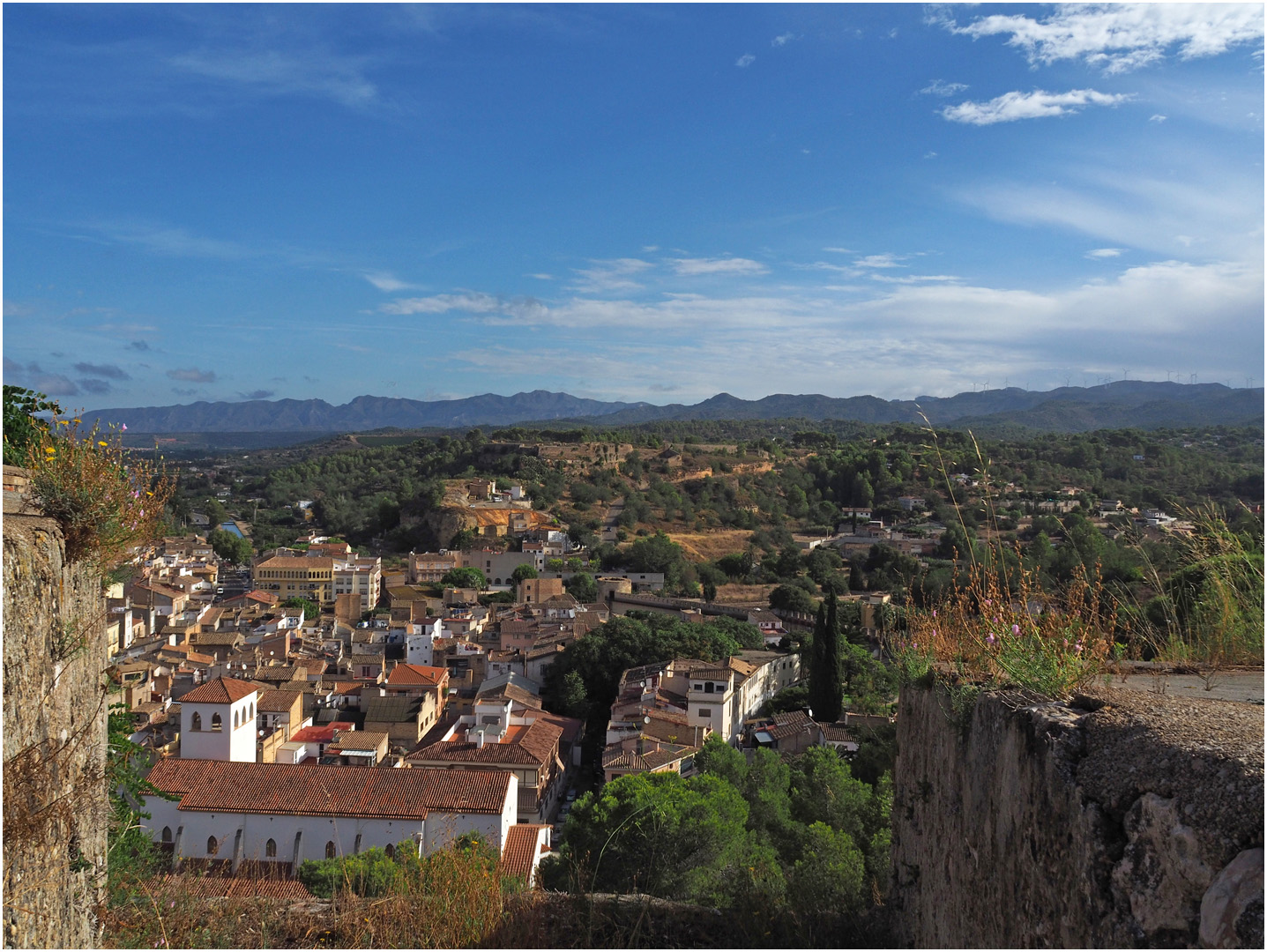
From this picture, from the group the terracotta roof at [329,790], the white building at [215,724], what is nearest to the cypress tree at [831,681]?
the terracotta roof at [329,790]

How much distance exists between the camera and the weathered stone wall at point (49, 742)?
247 cm

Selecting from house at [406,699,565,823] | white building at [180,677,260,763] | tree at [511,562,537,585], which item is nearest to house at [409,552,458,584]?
tree at [511,562,537,585]

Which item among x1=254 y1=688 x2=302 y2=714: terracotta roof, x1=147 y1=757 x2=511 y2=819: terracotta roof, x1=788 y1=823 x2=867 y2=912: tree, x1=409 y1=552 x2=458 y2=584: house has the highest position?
x1=788 y1=823 x2=867 y2=912: tree

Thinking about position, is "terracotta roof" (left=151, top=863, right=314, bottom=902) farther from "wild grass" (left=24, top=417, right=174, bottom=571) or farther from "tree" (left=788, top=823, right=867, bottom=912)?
"tree" (left=788, top=823, right=867, bottom=912)

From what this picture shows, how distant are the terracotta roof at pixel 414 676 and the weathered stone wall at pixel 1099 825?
886 inches

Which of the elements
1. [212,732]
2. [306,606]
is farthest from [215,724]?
[306,606]

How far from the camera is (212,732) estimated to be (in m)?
17.4

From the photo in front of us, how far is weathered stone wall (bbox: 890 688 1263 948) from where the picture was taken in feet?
5.16

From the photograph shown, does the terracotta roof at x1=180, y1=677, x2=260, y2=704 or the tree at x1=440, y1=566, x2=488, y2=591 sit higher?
the terracotta roof at x1=180, y1=677, x2=260, y2=704

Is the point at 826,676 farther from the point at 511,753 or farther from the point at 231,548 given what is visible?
the point at 231,548

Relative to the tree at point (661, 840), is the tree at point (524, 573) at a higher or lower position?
lower

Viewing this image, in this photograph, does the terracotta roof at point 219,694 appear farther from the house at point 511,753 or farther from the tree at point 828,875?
the tree at point 828,875

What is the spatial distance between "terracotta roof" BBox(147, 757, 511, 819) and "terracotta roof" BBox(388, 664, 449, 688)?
1053 centimetres

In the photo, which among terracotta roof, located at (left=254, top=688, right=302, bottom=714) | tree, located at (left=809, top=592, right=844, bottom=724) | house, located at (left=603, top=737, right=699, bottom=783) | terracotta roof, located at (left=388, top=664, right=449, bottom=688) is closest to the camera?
house, located at (left=603, top=737, right=699, bottom=783)
